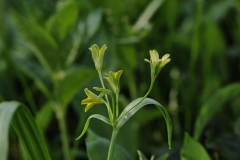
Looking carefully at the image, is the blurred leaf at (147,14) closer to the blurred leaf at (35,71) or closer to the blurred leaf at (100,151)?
the blurred leaf at (35,71)

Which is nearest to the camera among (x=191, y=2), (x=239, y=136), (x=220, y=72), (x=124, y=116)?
(x=124, y=116)

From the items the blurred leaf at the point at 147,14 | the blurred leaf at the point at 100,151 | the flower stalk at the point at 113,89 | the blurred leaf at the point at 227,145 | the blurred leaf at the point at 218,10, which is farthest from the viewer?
the blurred leaf at the point at 218,10

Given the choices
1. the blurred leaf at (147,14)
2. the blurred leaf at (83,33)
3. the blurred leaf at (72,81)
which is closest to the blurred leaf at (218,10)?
the blurred leaf at (147,14)

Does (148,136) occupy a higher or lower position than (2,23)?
lower

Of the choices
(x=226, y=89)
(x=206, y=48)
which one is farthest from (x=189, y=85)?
(x=226, y=89)

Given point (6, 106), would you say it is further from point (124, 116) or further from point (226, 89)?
point (226, 89)

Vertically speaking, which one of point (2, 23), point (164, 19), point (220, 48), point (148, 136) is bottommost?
point (148, 136)

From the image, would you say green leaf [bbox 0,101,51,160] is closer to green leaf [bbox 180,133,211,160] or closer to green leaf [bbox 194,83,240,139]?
green leaf [bbox 180,133,211,160]
